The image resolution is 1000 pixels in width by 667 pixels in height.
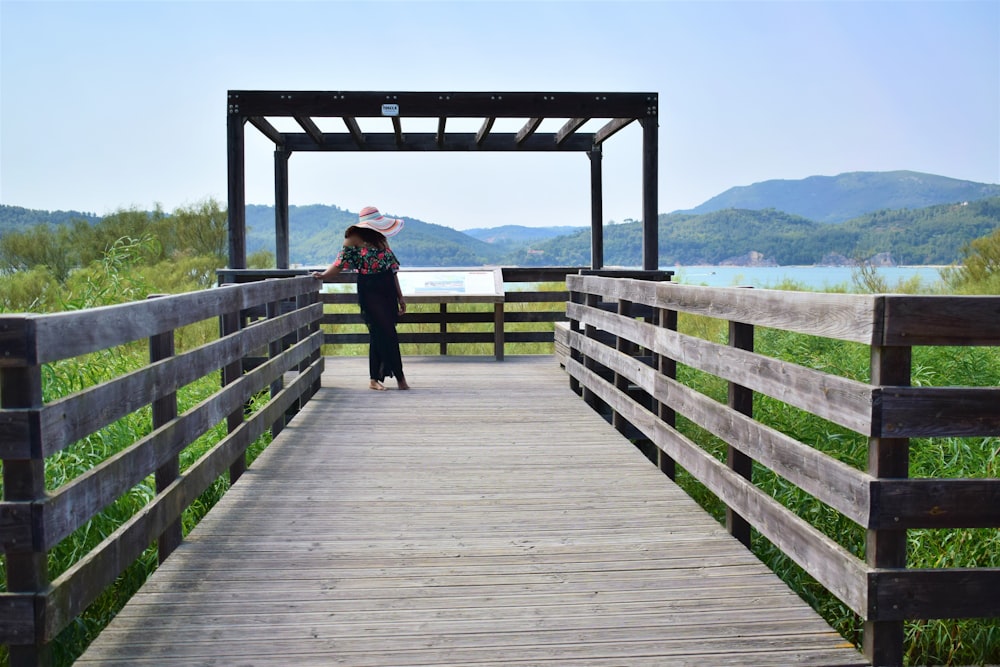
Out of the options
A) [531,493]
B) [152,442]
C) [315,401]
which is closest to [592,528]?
[531,493]

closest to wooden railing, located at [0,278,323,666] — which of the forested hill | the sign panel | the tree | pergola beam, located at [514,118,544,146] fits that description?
pergola beam, located at [514,118,544,146]

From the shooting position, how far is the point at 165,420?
4.36m

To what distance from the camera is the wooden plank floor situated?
324 centimetres

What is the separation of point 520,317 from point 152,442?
8986 millimetres

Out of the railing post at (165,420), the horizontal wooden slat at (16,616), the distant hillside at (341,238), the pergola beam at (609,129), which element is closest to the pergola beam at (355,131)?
the pergola beam at (609,129)

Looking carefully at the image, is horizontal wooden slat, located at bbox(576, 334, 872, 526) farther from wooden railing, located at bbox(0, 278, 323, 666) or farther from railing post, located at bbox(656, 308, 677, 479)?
wooden railing, located at bbox(0, 278, 323, 666)

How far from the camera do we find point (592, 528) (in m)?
4.66

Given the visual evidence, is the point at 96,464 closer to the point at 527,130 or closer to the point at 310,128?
the point at 310,128

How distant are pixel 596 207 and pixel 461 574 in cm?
939

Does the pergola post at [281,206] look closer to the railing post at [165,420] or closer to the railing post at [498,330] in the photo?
the railing post at [498,330]

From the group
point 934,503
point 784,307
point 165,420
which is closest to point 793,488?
point 784,307

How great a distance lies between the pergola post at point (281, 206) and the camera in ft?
41.6

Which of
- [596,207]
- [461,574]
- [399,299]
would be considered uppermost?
[596,207]

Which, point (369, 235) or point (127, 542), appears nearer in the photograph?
point (127, 542)
